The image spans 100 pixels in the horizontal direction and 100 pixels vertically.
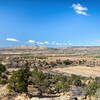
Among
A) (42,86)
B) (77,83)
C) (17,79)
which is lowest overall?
(77,83)

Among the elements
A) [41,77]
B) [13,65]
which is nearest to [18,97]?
[41,77]

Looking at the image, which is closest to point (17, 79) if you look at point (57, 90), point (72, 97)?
point (57, 90)

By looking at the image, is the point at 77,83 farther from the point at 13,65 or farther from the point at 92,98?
the point at 13,65

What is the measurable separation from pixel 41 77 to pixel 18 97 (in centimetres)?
1419

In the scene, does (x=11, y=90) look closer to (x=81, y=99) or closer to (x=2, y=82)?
(x=2, y=82)

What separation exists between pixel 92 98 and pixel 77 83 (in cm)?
2392

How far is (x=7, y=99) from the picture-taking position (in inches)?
699

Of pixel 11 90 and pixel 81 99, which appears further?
pixel 11 90

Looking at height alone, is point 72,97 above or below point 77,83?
above

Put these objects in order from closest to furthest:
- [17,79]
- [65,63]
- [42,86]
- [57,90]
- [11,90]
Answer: [11,90]
[17,79]
[42,86]
[57,90]
[65,63]

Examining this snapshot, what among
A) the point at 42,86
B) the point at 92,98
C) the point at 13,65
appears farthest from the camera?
the point at 13,65

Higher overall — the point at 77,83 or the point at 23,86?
the point at 23,86

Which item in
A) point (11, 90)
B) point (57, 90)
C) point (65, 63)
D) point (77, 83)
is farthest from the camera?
point (65, 63)

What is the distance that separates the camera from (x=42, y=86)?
92.7ft
